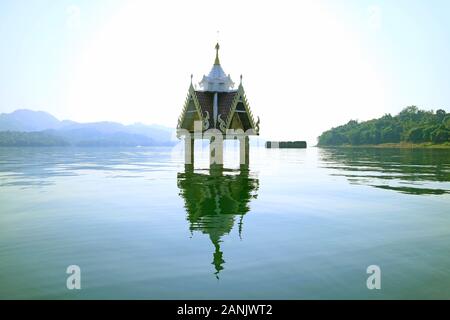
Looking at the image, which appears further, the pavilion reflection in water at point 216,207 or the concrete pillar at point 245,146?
the concrete pillar at point 245,146

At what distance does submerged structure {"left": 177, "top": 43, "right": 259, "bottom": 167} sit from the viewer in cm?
3834

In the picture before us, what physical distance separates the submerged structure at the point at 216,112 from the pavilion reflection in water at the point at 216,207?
11946 millimetres

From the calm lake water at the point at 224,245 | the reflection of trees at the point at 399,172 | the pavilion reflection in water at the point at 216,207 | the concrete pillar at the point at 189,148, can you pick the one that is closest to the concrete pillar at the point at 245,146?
the concrete pillar at the point at 189,148

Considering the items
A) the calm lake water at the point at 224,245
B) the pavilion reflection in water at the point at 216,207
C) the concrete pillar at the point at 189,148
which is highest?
the concrete pillar at the point at 189,148

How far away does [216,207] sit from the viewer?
57.1 feet

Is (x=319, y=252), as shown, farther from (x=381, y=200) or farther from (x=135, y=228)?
(x=381, y=200)

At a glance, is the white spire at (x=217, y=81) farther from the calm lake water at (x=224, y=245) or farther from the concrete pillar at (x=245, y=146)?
the calm lake water at (x=224, y=245)

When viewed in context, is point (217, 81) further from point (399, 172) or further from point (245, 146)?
point (399, 172)

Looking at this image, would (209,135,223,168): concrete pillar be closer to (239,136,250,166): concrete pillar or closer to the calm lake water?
(239,136,250,166): concrete pillar

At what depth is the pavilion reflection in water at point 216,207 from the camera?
12672 mm

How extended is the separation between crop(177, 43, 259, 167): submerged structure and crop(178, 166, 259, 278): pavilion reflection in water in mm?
11946

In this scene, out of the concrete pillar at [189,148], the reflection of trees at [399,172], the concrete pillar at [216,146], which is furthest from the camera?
the concrete pillar at [189,148]
